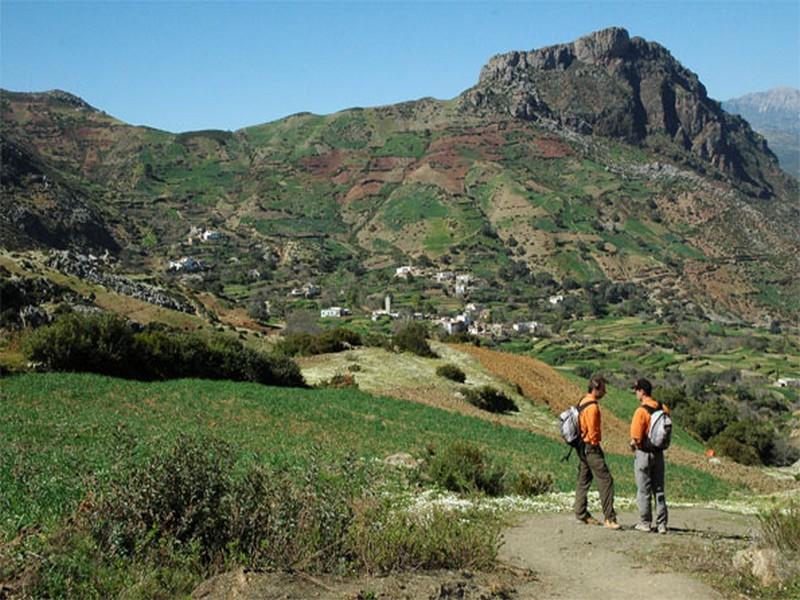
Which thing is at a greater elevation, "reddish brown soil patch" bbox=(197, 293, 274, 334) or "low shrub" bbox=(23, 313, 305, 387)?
"low shrub" bbox=(23, 313, 305, 387)

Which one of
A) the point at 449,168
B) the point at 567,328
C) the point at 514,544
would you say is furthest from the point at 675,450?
the point at 449,168

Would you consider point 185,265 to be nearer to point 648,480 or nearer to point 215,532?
point 648,480

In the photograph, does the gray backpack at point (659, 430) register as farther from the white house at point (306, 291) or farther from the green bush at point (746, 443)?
the white house at point (306, 291)

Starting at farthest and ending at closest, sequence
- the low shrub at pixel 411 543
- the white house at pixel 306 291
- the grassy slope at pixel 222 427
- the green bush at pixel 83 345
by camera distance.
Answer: the white house at pixel 306 291, the green bush at pixel 83 345, the grassy slope at pixel 222 427, the low shrub at pixel 411 543

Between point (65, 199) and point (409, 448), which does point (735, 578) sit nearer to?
point (409, 448)

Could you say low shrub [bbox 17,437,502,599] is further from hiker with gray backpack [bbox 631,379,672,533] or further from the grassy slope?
hiker with gray backpack [bbox 631,379,672,533]

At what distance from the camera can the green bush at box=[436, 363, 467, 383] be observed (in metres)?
36.1

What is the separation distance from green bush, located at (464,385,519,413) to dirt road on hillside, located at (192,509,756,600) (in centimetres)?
2071

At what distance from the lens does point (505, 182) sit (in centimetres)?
18375

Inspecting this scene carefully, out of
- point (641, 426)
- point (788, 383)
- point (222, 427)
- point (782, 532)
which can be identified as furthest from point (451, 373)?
point (788, 383)

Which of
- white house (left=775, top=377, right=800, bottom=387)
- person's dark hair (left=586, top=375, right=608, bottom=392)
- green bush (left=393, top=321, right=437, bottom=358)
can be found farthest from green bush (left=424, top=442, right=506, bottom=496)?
white house (left=775, top=377, right=800, bottom=387)

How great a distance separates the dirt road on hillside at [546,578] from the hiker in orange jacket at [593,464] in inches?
11.5

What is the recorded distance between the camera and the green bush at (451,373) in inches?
1420

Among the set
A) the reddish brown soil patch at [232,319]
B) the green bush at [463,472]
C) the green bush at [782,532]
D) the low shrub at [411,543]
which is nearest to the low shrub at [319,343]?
the reddish brown soil patch at [232,319]
